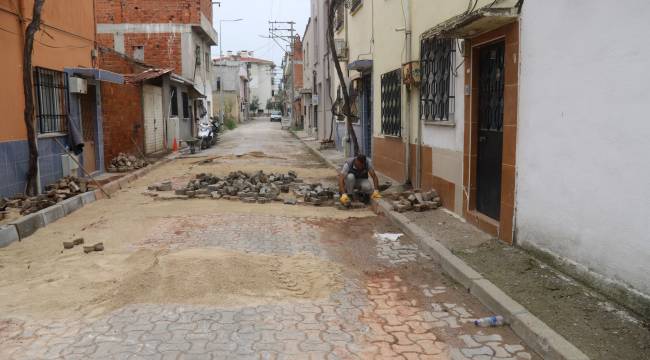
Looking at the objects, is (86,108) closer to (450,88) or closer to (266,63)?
(450,88)

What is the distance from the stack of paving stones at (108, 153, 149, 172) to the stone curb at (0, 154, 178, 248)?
1.96 m

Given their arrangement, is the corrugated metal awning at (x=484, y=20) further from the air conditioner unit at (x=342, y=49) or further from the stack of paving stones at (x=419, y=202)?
the air conditioner unit at (x=342, y=49)

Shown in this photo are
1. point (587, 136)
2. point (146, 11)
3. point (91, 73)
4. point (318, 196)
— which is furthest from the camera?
point (146, 11)

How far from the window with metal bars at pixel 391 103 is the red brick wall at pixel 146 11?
19.8 metres

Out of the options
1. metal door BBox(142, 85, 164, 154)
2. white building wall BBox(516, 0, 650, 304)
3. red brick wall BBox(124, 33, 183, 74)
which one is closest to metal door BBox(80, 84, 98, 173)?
metal door BBox(142, 85, 164, 154)

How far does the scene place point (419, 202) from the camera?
9.05 m

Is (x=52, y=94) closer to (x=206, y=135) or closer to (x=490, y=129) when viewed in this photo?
(x=490, y=129)

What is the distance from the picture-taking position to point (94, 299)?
4961 mm

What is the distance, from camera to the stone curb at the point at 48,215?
7.29 meters

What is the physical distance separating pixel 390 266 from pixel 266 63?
384ft

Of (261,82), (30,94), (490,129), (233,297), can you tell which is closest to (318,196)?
(490,129)

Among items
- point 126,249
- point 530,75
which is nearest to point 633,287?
point 530,75

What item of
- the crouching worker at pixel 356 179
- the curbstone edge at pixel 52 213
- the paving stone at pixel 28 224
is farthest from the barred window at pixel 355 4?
the paving stone at pixel 28 224

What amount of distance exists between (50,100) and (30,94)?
1.90 m
